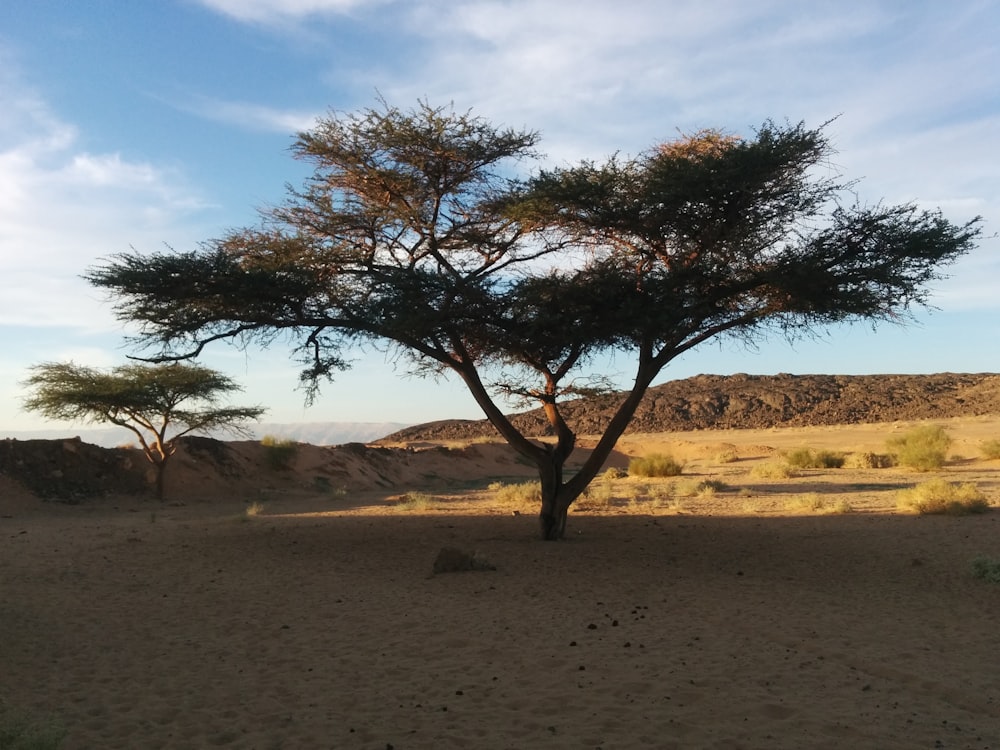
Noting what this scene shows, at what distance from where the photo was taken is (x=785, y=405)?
211 ft

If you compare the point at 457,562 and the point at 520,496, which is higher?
the point at 520,496

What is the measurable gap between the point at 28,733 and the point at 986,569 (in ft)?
35.0

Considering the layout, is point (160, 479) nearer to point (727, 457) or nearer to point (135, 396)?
point (135, 396)

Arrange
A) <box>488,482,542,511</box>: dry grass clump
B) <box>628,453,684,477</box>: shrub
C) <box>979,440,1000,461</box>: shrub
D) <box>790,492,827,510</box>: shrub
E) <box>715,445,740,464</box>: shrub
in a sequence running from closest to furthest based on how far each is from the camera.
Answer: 1. <box>790,492,827,510</box>: shrub
2. <box>488,482,542,511</box>: dry grass clump
3. <box>979,440,1000,461</box>: shrub
4. <box>628,453,684,477</box>: shrub
5. <box>715,445,740,464</box>: shrub

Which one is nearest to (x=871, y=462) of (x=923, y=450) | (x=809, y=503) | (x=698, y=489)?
(x=923, y=450)

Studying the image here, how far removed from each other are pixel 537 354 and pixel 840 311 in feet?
15.2

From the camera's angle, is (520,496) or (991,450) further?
(991,450)

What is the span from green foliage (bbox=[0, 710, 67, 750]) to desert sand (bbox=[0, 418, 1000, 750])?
10.8 inches

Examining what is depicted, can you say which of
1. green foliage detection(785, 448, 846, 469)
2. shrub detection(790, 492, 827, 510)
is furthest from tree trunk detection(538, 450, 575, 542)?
green foliage detection(785, 448, 846, 469)

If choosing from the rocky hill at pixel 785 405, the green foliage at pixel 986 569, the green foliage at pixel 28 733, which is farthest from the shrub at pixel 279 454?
the green foliage at pixel 28 733

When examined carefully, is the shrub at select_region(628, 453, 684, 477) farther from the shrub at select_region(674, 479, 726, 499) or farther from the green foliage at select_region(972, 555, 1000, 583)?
the green foliage at select_region(972, 555, 1000, 583)

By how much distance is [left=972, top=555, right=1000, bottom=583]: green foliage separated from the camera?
10.1 m

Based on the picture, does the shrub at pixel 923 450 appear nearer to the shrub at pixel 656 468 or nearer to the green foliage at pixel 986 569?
the shrub at pixel 656 468

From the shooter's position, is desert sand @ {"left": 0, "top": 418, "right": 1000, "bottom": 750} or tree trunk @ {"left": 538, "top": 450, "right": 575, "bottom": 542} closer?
desert sand @ {"left": 0, "top": 418, "right": 1000, "bottom": 750}
